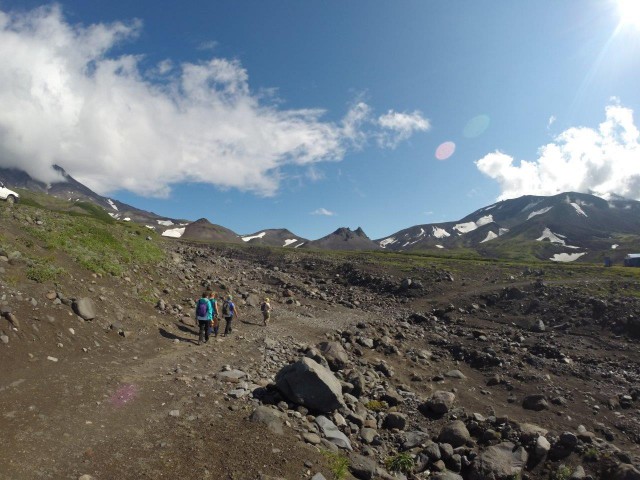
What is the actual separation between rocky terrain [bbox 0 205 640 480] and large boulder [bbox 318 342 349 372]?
0.12m

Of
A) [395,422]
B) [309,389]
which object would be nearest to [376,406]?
[395,422]

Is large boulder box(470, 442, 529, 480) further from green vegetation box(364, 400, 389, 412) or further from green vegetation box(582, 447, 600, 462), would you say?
green vegetation box(364, 400, 389, 412)

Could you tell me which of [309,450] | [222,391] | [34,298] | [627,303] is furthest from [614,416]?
[34,298]

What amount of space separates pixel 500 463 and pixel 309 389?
813cm

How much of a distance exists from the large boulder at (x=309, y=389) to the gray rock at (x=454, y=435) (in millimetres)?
5036

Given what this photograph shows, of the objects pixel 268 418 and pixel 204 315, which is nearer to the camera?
pixel 268 418

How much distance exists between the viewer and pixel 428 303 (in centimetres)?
4719

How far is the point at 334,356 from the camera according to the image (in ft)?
73.5

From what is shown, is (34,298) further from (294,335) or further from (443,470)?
(443,470)

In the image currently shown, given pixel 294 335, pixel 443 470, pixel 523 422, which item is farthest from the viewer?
pixel 294 335

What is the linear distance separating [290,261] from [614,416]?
65.6 m

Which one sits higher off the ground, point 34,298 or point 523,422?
point 34,298

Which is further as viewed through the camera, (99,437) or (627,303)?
(627,303)

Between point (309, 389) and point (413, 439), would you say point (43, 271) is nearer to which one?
point (309, 389)
